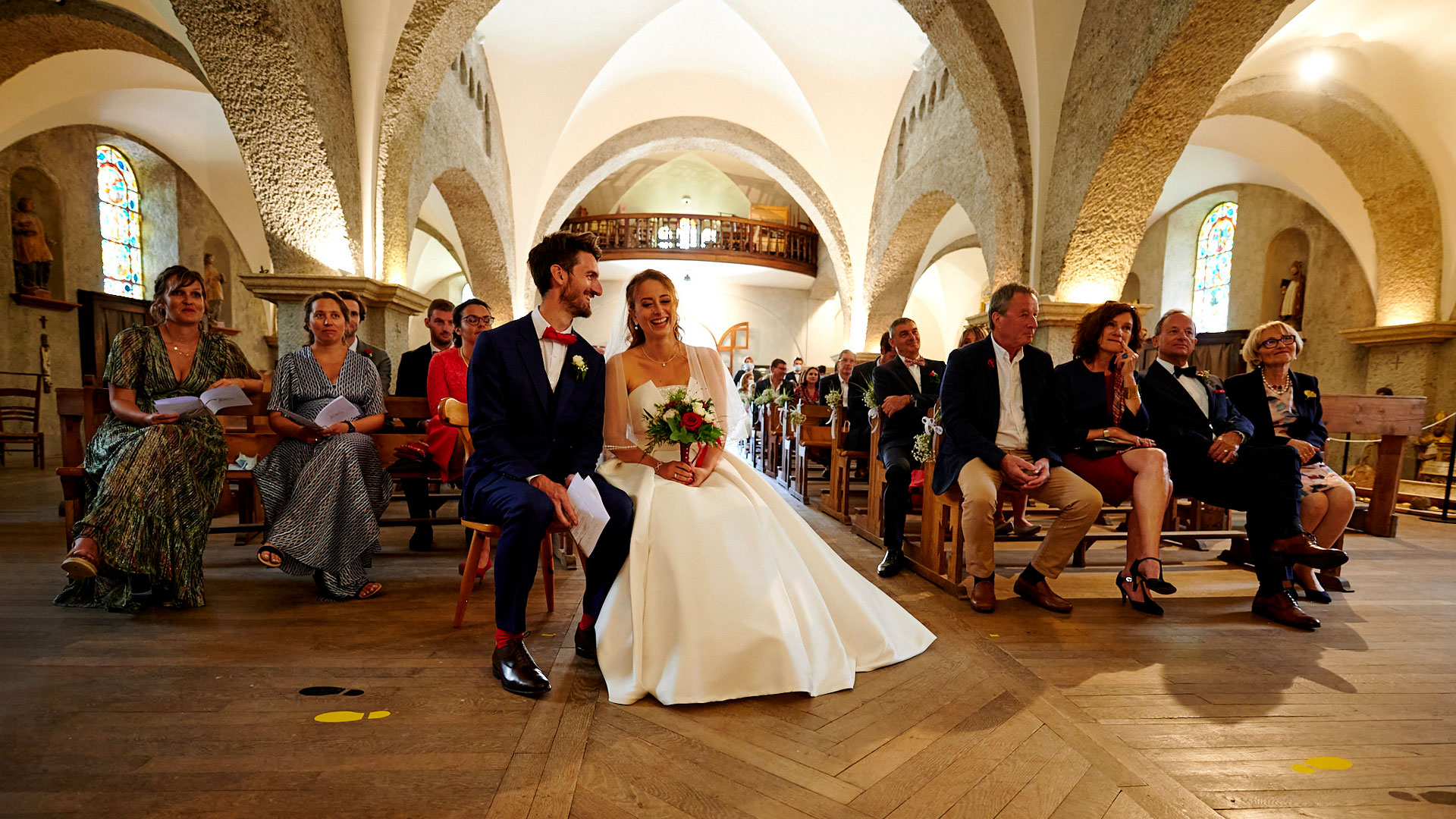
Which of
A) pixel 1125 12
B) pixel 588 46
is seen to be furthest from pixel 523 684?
pixel 588 46

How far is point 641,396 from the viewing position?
3.06 metres

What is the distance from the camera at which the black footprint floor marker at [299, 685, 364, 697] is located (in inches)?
94.3

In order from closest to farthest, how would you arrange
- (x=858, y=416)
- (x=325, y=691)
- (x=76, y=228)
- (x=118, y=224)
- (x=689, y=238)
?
1. (x=325, y=691)
2. (x=858, y=416)
3. (x=76, y=228)
4. (x=118, y=224)
5. (x=689, y=238)

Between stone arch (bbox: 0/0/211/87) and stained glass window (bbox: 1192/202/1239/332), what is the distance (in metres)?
15.0

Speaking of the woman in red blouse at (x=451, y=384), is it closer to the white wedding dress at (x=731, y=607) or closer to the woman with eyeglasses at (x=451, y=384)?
the woman with eyeglasses at (x=451, y=384)

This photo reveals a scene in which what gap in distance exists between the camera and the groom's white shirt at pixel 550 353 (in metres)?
2.88

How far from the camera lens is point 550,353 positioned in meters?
2.91

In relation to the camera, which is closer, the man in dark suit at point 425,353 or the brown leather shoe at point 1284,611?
the brown leather shoe at point 1284,611

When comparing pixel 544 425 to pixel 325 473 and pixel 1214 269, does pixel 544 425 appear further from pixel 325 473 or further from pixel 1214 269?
pixel 1214 269

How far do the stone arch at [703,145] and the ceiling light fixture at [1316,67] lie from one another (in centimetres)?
671

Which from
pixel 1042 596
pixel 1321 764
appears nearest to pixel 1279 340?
pixel 1042 596

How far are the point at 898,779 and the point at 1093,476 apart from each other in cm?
250

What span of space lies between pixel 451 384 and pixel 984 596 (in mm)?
3424

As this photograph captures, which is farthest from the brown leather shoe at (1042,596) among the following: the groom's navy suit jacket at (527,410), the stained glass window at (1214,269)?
the stained glass window at (1214,269)
